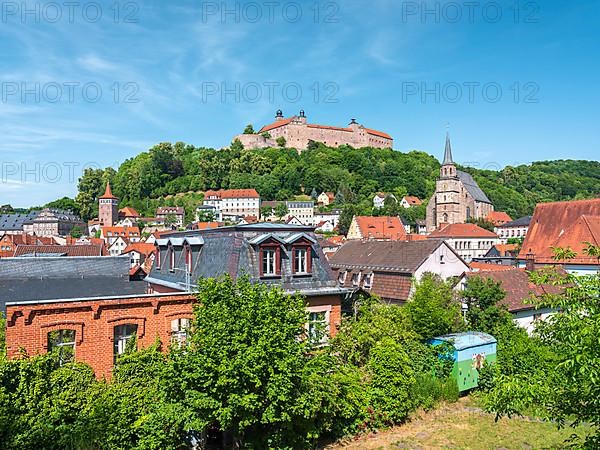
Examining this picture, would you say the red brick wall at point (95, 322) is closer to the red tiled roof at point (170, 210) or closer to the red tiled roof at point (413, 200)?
the red tiled roof at point (170, 210)

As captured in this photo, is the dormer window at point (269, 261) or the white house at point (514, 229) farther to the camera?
the white house at point (514, 229)

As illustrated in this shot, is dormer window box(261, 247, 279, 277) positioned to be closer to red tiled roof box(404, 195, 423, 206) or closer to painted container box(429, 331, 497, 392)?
painted container box(429, 331, 497, 392)

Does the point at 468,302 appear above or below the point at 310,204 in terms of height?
below

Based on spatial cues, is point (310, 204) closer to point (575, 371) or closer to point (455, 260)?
point (455, 260)

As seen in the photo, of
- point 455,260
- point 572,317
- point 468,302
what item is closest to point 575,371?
point 572,317

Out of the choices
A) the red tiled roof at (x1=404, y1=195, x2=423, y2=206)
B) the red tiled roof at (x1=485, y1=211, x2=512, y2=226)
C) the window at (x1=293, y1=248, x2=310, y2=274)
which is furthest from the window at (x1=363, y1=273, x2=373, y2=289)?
the red tiled roof at (x1=404, y1=195, x2=423, y2=206)

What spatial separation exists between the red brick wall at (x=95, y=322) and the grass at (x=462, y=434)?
753cm

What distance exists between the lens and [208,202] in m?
158

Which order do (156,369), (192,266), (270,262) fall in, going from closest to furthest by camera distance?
(156,369) → (270,262) → (192,266)

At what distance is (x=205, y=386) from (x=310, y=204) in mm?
141811

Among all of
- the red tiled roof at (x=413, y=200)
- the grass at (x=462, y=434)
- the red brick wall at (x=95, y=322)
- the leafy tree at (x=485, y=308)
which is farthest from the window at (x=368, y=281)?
the red tiled roof at (x=413, y=200)

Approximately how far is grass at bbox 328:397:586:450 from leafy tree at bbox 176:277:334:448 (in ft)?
14.4

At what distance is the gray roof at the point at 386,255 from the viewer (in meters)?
30.8

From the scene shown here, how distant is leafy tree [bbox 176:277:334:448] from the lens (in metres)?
12.4
